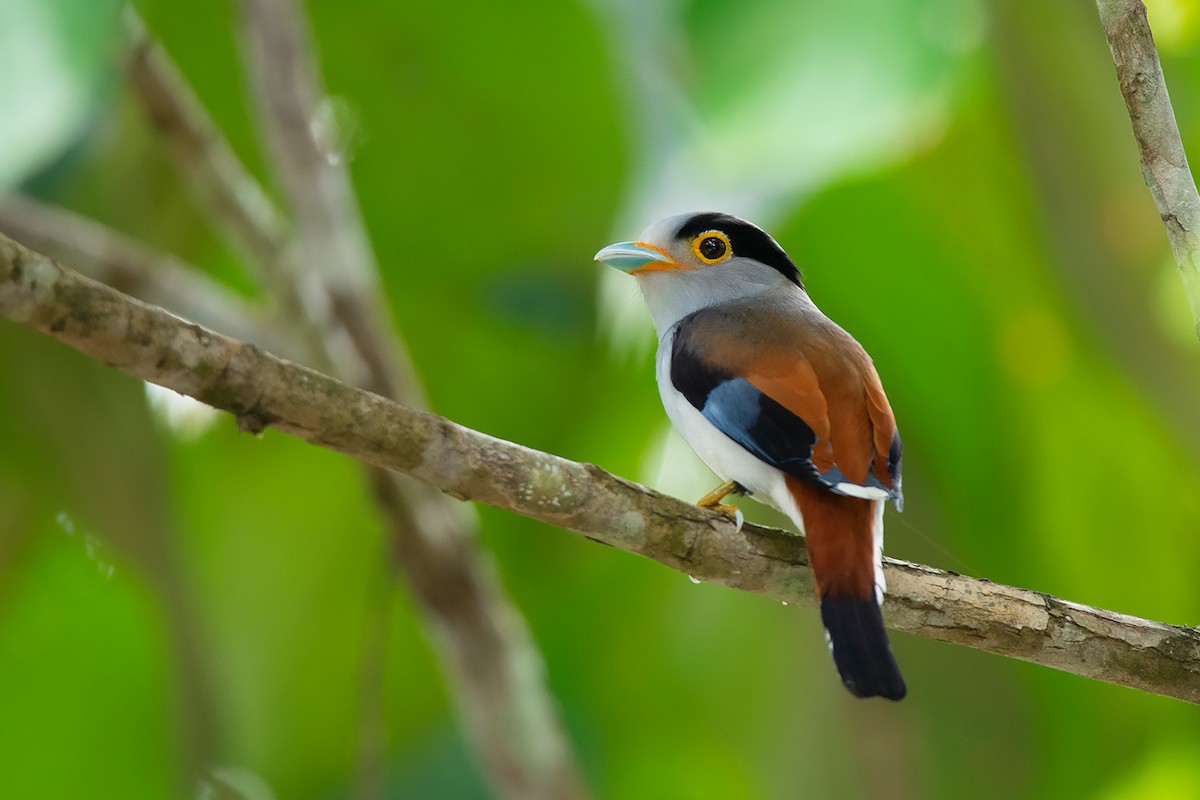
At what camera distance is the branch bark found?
4.74 feet

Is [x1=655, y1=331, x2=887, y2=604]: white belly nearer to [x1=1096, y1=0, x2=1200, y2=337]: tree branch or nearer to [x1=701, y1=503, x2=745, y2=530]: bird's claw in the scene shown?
[x1=701, y1=503, x2=745, y2=530]: bird's claw

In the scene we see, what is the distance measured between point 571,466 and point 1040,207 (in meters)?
1.90

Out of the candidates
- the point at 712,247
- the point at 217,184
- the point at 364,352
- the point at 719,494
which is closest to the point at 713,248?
the point at 712,247

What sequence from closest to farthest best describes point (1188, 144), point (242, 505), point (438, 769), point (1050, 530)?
point (1188, 144)
point (1050, 530)
point (242, 505)
point (438, 769)

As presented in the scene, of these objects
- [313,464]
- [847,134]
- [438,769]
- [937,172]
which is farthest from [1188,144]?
[438,769]

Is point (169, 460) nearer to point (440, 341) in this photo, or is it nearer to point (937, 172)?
point (440, 341)

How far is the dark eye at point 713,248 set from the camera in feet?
8.73

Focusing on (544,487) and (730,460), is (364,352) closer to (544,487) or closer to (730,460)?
(730,460)

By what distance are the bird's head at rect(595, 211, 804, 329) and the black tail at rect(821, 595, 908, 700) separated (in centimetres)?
94

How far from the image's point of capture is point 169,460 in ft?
12.4

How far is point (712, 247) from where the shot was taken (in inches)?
105

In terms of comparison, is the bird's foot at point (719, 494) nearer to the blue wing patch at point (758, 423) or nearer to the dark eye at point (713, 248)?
the blue wing patch at point (758, 423)

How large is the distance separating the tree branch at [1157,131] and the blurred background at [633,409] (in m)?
1.19

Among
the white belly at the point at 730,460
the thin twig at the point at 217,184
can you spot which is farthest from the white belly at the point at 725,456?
the thin twig at the point at 217,184
